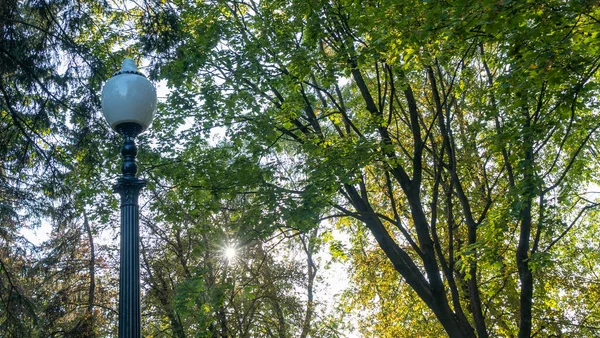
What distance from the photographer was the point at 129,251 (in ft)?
9.92

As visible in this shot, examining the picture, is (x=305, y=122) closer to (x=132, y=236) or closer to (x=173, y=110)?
(x=173, y=110)

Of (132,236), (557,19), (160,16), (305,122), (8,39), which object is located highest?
(305,122)

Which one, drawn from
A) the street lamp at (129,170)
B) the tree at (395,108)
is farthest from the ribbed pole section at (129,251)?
the tree at (395,108)

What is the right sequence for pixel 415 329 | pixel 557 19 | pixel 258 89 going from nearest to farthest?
pixel 557 19, pixel 258 89, pixel 415 329

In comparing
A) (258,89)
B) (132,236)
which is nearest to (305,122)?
(258,89)

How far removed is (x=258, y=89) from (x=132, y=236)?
6.24 metres

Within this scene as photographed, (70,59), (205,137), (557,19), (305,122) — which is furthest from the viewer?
(305,122)

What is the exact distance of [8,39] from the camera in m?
6.50

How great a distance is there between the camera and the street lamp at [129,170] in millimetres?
2934

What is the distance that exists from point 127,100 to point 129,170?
425 millimetres

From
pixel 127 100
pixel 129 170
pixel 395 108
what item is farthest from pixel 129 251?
pixel 395 108

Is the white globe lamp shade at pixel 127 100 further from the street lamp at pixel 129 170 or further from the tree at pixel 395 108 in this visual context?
the tree at pixel 395 108

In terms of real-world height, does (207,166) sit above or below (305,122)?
below

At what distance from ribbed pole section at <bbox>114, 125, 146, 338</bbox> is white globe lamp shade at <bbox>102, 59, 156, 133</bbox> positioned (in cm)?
9
